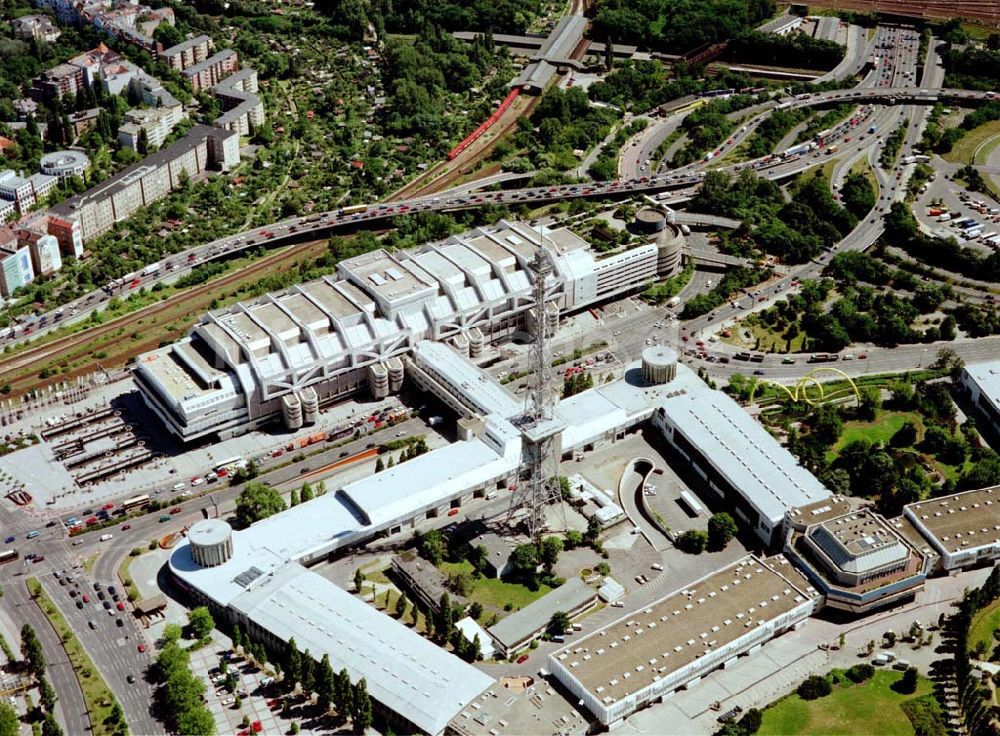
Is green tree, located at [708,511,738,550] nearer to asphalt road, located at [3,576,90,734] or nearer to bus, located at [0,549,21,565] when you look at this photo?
asphalt road, located at [3,576,90,734]

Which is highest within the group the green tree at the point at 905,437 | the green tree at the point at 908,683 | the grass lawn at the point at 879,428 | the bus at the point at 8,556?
the green tree at the point at 905,437

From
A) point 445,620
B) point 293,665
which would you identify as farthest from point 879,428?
point 293,665

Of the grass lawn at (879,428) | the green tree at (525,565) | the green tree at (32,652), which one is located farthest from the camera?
the grass lawn at (879,428)

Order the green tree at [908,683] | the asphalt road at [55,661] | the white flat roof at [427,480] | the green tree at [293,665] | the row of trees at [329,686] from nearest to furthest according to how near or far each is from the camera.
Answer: the row of trees at [329,686], the asphalt road at [55,661], the green tree at [293,665], the green tree at [908,683], the white flat roof at [427,480]

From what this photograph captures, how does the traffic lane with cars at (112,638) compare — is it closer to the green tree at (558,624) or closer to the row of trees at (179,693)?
the row of trees at (179,693)

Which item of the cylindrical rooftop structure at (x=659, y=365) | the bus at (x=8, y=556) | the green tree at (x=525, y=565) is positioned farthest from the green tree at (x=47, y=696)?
the cylindrical rooftop structure at (x=659, y=365)

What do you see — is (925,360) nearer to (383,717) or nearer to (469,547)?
(469,547)
